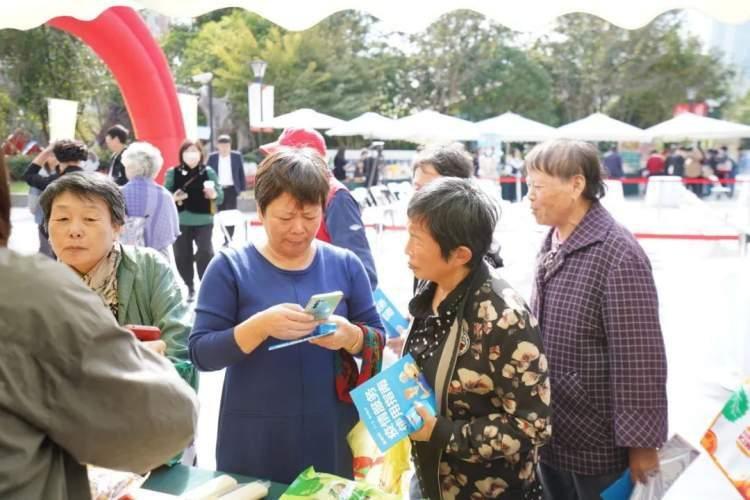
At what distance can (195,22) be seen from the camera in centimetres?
3694

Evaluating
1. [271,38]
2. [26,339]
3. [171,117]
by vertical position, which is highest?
[271,38]

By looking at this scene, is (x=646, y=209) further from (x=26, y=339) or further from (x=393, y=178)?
(x=26, y=339)

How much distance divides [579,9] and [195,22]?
1488 inches

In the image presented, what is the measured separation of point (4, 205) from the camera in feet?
3.02

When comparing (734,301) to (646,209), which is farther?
(646,209)

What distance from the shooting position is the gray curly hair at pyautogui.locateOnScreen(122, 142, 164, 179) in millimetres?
4906

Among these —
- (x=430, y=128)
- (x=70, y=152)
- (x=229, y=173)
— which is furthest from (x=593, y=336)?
(x=430, y=128)

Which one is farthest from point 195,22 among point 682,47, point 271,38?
point 682,47

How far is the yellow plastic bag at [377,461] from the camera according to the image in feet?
5.53

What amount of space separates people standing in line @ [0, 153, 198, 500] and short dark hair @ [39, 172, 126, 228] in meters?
1.09

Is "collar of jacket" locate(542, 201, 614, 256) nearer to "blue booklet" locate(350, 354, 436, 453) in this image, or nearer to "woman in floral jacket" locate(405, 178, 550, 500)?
"woman in floral jacket" locate(405, 178, 550, 500)

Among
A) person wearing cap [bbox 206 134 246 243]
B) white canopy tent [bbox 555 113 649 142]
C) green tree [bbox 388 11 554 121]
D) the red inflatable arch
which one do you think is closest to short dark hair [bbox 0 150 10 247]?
person wearing cap [bbox 206 134 246 243]

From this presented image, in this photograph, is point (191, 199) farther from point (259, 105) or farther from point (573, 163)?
point (259, 105)

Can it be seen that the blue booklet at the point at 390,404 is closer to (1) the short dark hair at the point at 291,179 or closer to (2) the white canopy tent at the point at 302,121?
(1) the short dark hair at the point at 291,179
